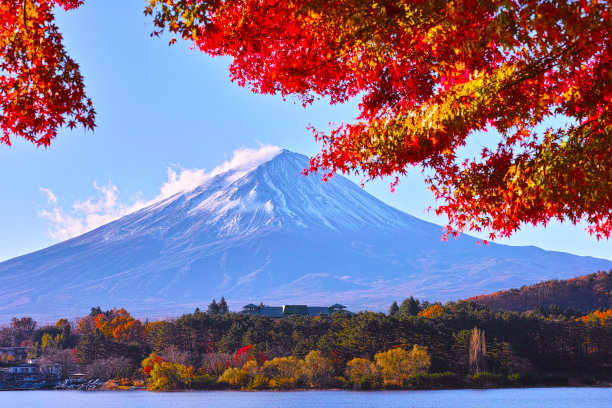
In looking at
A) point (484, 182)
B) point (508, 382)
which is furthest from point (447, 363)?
point (484, 182)

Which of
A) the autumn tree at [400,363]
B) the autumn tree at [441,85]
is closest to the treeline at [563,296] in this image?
the autumn tree at [400,363]

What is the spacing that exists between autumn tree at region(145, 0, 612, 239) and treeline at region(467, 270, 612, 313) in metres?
97.6

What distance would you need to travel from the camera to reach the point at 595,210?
25.4 ft

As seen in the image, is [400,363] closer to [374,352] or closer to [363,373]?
[363,373]

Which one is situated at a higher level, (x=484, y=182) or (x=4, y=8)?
(x=4, y=8)

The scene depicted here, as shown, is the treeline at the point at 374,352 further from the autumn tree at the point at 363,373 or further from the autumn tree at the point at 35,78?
the autumn tree at the point at 35,78

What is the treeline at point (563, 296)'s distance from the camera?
104125 millimetres

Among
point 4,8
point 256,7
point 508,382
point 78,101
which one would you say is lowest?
point 508,382

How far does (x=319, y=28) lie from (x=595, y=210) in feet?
10.7

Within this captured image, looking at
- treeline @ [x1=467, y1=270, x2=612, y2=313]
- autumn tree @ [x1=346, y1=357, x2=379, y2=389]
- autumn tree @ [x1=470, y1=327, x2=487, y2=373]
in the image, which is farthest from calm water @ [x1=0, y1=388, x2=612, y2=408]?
treeline @ [x1=467, y1=270, x2=612, y2=313]

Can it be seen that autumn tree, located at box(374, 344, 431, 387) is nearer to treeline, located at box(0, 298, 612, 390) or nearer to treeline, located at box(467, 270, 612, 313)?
treeline, located at box(0, 298, 612, 390)

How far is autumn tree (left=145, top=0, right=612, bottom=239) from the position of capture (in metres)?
6.58

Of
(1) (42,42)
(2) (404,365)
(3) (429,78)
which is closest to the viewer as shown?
(1) (42,42)

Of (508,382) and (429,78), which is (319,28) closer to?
(429,78)
